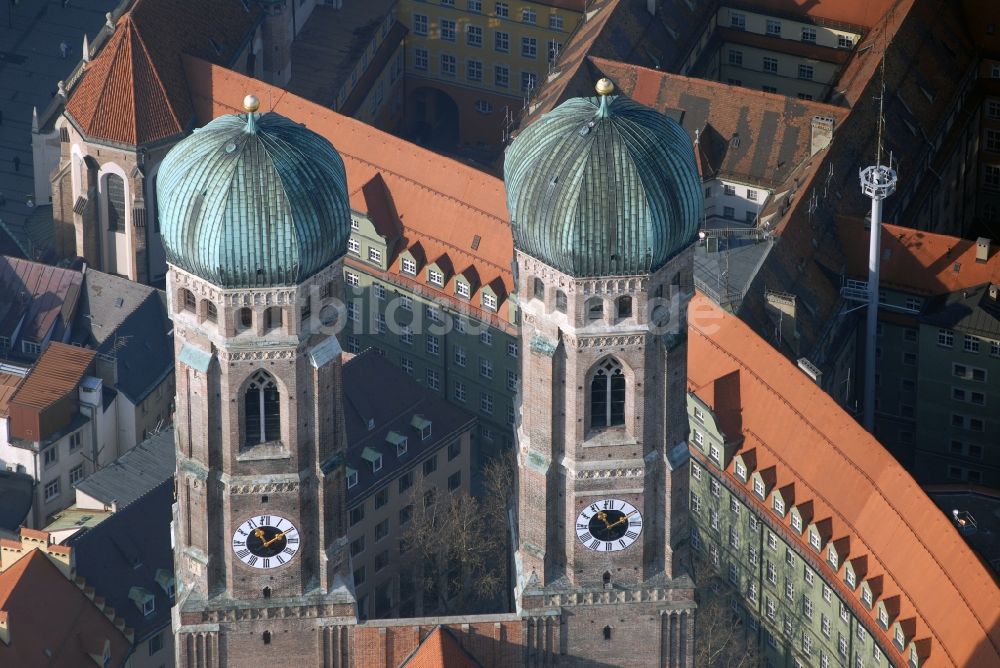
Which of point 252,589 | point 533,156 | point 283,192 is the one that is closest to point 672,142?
point 533,156

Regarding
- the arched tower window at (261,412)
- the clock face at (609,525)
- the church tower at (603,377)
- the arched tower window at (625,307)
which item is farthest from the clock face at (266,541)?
the arched tower window at (625,307)

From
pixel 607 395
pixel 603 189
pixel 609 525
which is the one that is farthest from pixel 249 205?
pixel 609 525

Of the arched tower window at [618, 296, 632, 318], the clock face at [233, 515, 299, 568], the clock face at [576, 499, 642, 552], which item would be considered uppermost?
the arched tower window at [618, 296, 632, 318]

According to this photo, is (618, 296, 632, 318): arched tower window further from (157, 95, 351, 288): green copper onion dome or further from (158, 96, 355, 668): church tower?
(157, 95, 351, 288): green copper onion dome

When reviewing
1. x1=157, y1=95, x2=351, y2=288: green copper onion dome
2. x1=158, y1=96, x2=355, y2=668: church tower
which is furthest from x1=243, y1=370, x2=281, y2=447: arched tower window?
x1=157, y1=95, x2=351, y2=288: green copper onion dome

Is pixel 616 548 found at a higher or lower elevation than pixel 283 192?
lower

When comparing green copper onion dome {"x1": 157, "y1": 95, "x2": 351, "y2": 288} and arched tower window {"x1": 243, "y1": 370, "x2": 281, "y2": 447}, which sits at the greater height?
green copper onion dome {"x1": 157, "y1": 95, "x2": 351, "y2": 288}

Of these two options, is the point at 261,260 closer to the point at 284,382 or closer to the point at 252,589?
the point at 284,382
